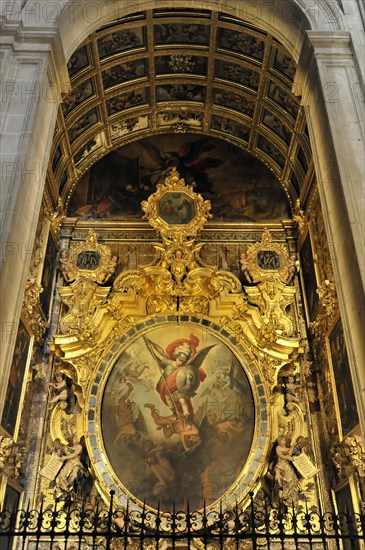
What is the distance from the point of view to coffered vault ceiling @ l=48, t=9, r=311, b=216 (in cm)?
1151

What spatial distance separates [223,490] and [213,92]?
916 cm

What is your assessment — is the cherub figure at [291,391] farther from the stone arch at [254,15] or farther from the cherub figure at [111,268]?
the stone arch at [254,15]

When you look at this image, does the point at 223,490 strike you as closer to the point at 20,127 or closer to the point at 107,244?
the point at 107,244

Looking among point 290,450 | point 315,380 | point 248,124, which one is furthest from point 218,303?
point 248,124

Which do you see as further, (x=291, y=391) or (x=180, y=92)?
(x=180, y=92)

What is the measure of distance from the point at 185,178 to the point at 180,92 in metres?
2.13

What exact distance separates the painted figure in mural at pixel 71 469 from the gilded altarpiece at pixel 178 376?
3 centimetres

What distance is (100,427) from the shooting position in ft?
36.5

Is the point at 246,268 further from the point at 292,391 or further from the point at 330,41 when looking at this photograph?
the point at 330,41

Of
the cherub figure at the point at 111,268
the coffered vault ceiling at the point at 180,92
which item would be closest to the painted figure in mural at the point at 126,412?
the cherub figure at the point at 111,268

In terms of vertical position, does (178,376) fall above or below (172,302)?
below

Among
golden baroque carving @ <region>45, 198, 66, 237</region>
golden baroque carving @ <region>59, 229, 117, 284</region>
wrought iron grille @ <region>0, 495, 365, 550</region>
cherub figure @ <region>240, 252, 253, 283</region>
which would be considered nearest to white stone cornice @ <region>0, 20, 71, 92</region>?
golden baroque carving @ <region>45, 198, 66, 237</region>

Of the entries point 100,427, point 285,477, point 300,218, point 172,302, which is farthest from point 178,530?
point 300,218

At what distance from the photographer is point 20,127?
23.4 feet
